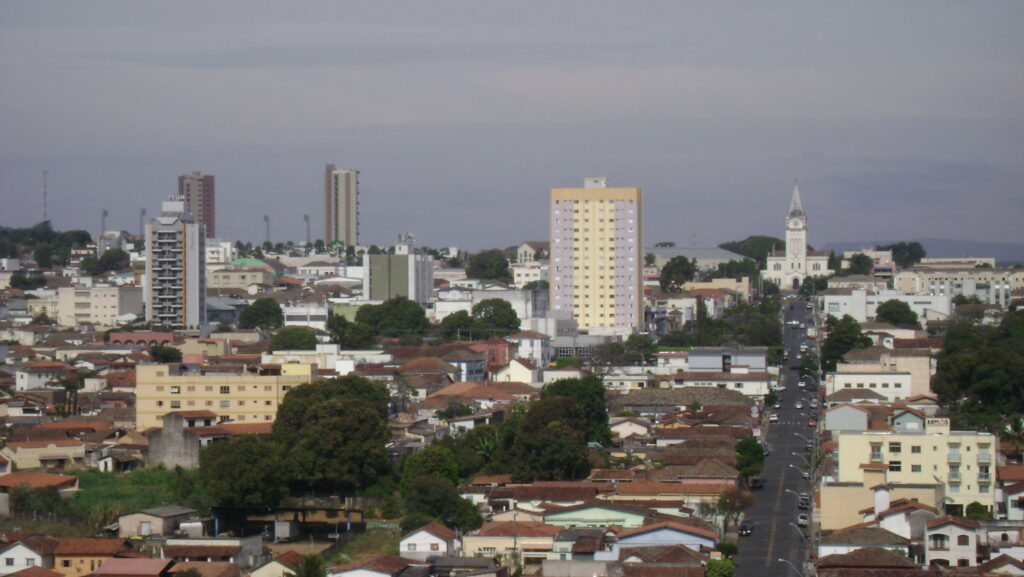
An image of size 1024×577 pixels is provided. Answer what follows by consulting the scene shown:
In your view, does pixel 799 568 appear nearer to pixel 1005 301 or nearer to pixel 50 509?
pixel 50 509

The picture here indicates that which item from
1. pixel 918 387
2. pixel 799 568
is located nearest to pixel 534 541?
pixel 799 568

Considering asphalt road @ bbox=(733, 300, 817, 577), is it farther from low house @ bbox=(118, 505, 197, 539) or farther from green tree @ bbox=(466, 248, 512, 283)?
green tree @ bbox=(466, 248, 512, 283)

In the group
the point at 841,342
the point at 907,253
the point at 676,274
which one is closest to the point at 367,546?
the point at 841,342

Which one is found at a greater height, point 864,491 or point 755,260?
point 755,260

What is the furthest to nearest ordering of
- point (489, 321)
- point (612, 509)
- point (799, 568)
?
point (489, 321)
point (612, 509)
point (799, 568)

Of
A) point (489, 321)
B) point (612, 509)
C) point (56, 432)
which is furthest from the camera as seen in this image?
point (489, 321)

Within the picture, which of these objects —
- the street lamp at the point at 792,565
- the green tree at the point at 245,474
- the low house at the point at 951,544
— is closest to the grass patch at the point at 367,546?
the green tree at the point at 245,474

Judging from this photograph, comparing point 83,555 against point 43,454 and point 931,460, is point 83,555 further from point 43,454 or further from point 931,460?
point 931,460
